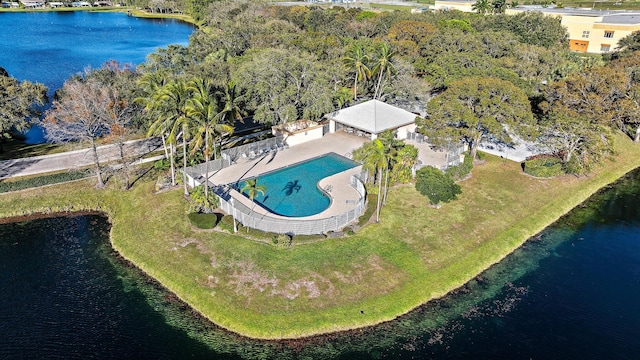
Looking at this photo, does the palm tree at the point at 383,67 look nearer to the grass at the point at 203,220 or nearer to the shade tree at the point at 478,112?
the shade tree at the point at 478,112

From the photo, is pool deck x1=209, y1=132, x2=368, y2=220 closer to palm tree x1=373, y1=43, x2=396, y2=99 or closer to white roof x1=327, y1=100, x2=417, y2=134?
white roof x1=327, y1=100, x2=417, y2=134

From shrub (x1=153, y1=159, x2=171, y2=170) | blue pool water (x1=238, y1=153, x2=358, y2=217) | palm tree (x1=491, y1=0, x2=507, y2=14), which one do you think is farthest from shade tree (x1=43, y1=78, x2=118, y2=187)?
palm tree (x1=491, y1=0, x2=507, y2=14)

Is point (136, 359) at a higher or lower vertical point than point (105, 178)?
lower

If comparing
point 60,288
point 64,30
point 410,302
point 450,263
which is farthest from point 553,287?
point 64,30

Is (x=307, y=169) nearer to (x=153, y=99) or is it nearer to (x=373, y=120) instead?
(x=373, y=120)

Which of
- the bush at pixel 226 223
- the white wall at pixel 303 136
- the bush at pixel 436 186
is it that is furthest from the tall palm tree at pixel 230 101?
the bush at pixel 436 186

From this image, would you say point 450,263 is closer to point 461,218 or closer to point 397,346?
point 461,218
